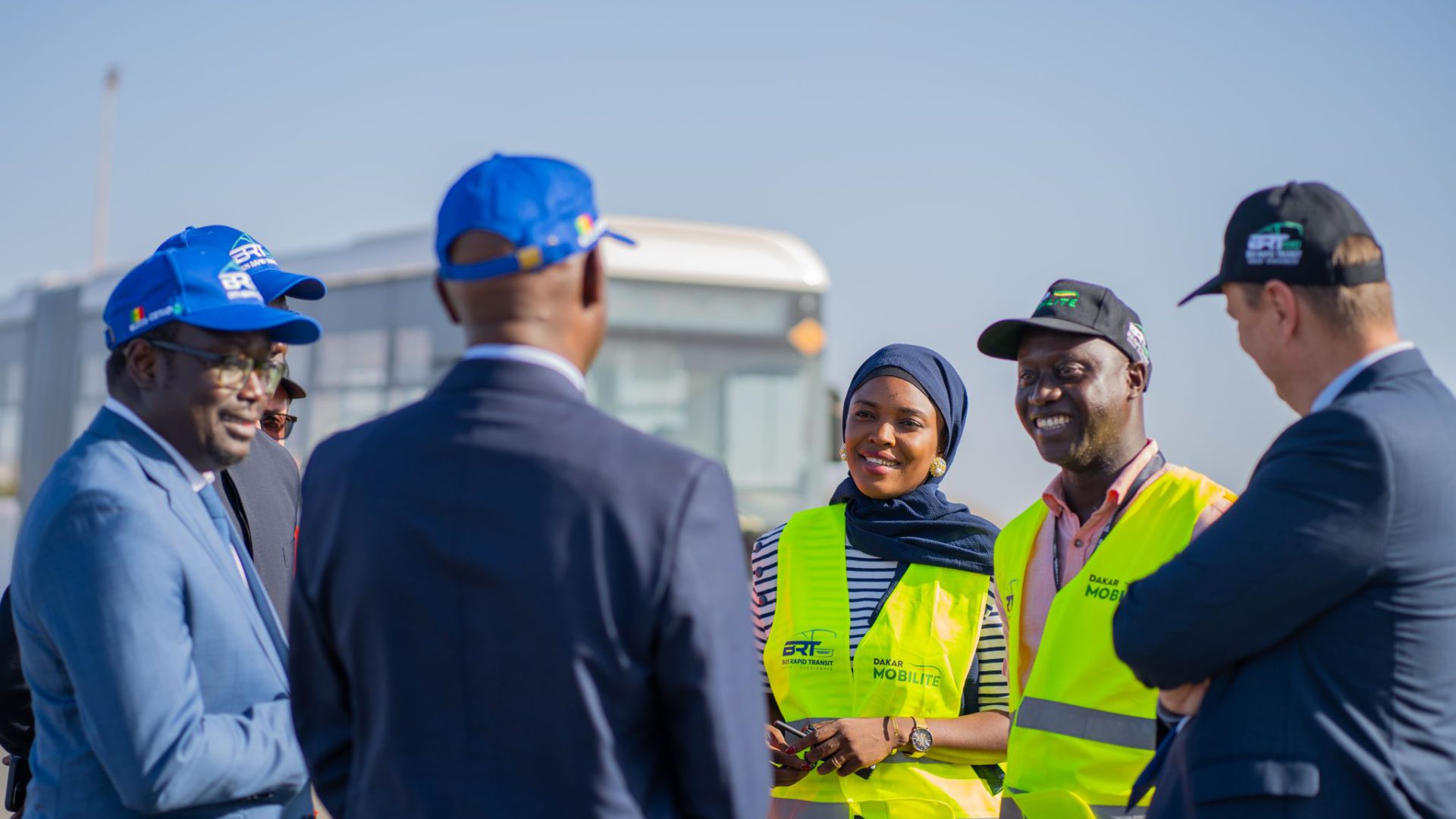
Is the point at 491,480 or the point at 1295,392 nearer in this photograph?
the point at 491,480

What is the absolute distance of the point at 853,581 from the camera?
3.69m

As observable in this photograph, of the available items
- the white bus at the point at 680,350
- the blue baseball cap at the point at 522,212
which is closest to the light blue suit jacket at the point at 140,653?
the blue baseball cap at the point at 522,212

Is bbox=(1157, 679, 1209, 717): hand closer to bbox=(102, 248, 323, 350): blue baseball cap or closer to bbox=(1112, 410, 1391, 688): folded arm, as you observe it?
bbox=(1112, 410, 1391, 688): folded arm

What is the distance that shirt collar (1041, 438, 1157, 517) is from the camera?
3254mm

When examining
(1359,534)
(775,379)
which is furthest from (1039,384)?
(775,379)

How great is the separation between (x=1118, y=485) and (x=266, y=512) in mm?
2106

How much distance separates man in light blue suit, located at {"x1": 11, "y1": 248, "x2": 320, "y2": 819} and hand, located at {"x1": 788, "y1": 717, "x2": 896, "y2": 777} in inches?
50.4

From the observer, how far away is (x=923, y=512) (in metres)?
3.79

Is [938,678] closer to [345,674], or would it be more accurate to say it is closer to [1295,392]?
[1295,392]

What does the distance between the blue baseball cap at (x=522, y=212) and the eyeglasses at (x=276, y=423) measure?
2.67 m

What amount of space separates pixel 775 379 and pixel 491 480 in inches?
402

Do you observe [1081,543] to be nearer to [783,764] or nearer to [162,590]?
[783,764]

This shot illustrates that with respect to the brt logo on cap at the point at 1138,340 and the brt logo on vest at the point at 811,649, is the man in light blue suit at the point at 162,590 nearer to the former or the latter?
the brt logo on vest at the point at 811,649

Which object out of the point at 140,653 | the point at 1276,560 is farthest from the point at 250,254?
the point at 1276,560
